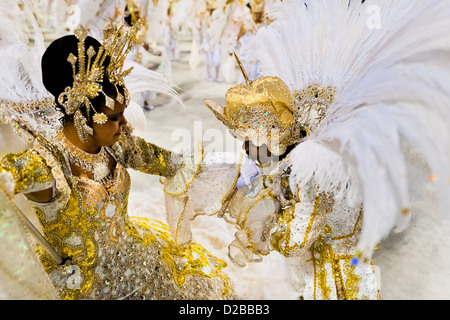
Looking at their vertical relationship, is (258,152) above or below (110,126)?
below

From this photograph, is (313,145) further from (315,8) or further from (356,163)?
(315,8)

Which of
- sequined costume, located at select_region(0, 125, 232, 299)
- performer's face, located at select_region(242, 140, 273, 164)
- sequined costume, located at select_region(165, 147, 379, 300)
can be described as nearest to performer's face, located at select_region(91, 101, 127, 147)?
sequined costume, located at select_region(0, 125, 232, 299)

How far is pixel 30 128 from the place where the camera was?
51.4 inches

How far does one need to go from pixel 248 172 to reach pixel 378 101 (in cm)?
66

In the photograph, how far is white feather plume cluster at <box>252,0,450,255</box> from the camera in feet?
3.13

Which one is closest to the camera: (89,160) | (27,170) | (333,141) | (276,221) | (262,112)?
(27,170)

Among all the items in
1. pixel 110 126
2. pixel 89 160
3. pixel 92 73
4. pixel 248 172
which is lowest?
pixel 248 172

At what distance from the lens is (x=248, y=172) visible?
1.63 meters

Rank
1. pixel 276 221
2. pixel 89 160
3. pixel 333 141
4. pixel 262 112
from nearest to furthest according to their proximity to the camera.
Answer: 1. pixel 333 141
2. pixel 89 160
3. pixel 262 112
4. pixel 276 221

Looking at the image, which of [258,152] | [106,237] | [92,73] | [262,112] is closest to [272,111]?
[262,112]

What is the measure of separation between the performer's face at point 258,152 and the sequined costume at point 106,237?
0.35 metres

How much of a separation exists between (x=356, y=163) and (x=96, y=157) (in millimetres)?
919

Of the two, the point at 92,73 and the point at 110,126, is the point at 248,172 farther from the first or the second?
the point at 92,73
